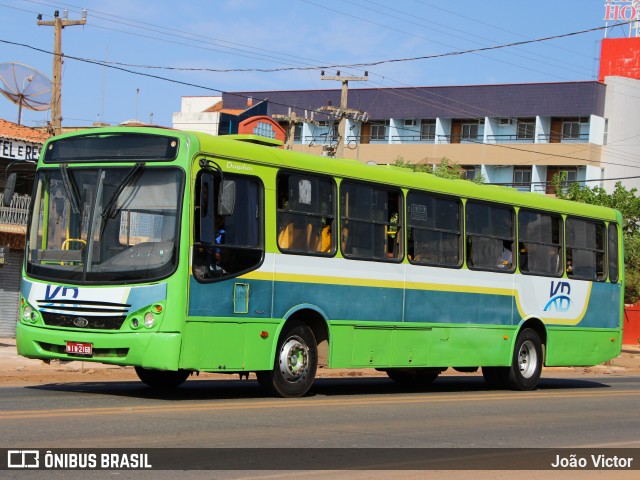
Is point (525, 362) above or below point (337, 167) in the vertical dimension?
below

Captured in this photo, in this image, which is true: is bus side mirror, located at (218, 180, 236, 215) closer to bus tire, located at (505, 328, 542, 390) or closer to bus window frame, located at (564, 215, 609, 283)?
bus tire, located at (505, 328, 542, 390)

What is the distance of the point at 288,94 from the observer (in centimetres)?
8231

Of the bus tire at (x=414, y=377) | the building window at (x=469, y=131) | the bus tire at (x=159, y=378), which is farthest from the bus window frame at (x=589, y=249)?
the building window at (x=469, y=131)

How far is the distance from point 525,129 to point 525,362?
55.7 m

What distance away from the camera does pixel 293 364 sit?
15742 millimetres

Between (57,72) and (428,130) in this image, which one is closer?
(57,72)

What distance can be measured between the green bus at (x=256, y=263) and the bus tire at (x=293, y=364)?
2 cm

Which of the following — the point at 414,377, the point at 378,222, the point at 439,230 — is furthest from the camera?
the point at 414,377

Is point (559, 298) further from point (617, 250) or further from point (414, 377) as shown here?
point (414, 377)

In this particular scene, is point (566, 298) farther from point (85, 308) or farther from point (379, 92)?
point (379, 92)

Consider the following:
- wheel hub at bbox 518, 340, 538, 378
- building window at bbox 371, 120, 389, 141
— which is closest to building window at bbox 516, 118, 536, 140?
building window at bbox 371, 120, 389, 141

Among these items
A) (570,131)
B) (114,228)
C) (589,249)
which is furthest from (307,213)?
(570,131)

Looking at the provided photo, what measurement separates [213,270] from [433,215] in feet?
16.8

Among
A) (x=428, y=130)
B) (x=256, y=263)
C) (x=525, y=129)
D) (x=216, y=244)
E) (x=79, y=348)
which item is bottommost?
(x=79, y=348)
